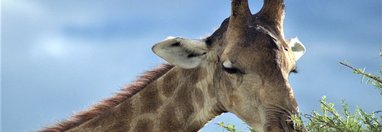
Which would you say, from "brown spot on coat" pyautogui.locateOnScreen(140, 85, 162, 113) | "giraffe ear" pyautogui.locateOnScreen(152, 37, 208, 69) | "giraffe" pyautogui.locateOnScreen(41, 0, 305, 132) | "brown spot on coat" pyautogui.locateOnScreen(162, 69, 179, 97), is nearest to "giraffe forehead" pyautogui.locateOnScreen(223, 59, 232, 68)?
→ "giraffe" pyautogui.locateOnScreen(41, 0, 305, 132)

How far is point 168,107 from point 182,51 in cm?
83

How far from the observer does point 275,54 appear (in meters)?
7.21

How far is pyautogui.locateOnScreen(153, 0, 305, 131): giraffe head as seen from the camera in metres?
6.94

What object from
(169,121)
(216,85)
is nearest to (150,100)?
(169,121)

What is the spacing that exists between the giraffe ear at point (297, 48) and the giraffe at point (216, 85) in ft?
0.07

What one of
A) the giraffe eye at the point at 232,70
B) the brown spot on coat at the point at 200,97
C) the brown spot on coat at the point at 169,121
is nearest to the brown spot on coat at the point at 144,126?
the brown spot on coat at the point at 169,121

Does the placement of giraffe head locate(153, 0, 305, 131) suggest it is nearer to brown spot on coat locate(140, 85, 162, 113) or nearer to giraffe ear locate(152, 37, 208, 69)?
giraffe ear locate(152, 37, 208, 69)

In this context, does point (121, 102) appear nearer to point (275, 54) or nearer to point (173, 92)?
point (173, 92)

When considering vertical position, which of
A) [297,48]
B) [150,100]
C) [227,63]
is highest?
[297,48]

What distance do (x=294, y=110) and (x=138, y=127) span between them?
2485 millimetres

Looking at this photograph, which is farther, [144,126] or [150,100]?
[150,100]

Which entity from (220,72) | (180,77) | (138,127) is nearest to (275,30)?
(220,72)

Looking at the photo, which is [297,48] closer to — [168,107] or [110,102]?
[168,107]

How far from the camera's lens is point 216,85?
7883mm
